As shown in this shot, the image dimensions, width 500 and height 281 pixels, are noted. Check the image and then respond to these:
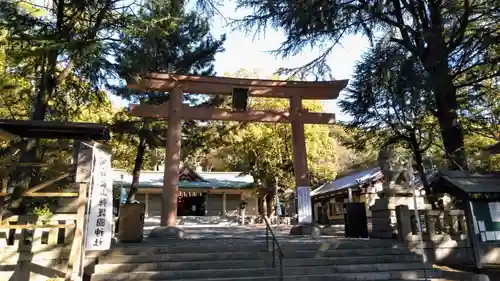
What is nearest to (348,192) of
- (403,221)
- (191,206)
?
(403,221)

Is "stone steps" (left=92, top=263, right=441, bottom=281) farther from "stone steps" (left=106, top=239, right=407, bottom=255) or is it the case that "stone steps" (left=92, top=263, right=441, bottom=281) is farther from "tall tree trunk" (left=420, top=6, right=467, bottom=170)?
"tall tree trunk" (left=420, top=6, right=467, bottom=170)

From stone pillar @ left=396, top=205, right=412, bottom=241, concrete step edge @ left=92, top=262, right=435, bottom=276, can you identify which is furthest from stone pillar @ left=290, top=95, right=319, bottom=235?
concrete step edge @ left=92, top=262, right=435, bottom=276

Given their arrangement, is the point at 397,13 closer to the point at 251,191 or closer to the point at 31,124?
the point at 31,124

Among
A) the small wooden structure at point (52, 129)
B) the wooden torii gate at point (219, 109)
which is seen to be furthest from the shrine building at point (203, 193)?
the small wooden structure at point (52, 129)

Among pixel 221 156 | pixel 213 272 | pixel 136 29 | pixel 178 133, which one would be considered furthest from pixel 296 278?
pixel 221 156

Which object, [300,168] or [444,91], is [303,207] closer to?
[300,168]

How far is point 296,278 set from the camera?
256 inches

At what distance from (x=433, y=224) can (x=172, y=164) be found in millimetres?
7066

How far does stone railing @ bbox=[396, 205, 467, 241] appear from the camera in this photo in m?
8.34

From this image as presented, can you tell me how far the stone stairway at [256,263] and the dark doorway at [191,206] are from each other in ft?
70.7

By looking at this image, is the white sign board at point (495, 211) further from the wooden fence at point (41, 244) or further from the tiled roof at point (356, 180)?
the tiled roof at point (356, 180)

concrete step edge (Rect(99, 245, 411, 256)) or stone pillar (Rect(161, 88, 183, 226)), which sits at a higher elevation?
stone pillar (Rect(161, 88, 183, 226))

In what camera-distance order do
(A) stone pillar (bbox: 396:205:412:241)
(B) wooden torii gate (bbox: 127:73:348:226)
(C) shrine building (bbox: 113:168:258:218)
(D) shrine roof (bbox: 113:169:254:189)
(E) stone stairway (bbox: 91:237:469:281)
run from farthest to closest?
(C) shrine building (bbox: 113:168:258:218) → (D) shrine roof (bbox: 113:169:254:189) → (B) wooden torii gate (bbox: 127:73:348:226) → (A) stone pillar (bbox: 396:205:412:241) → (E) stone stairway (bbox: 91:237:469:281)

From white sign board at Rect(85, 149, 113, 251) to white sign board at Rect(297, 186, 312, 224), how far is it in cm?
560
